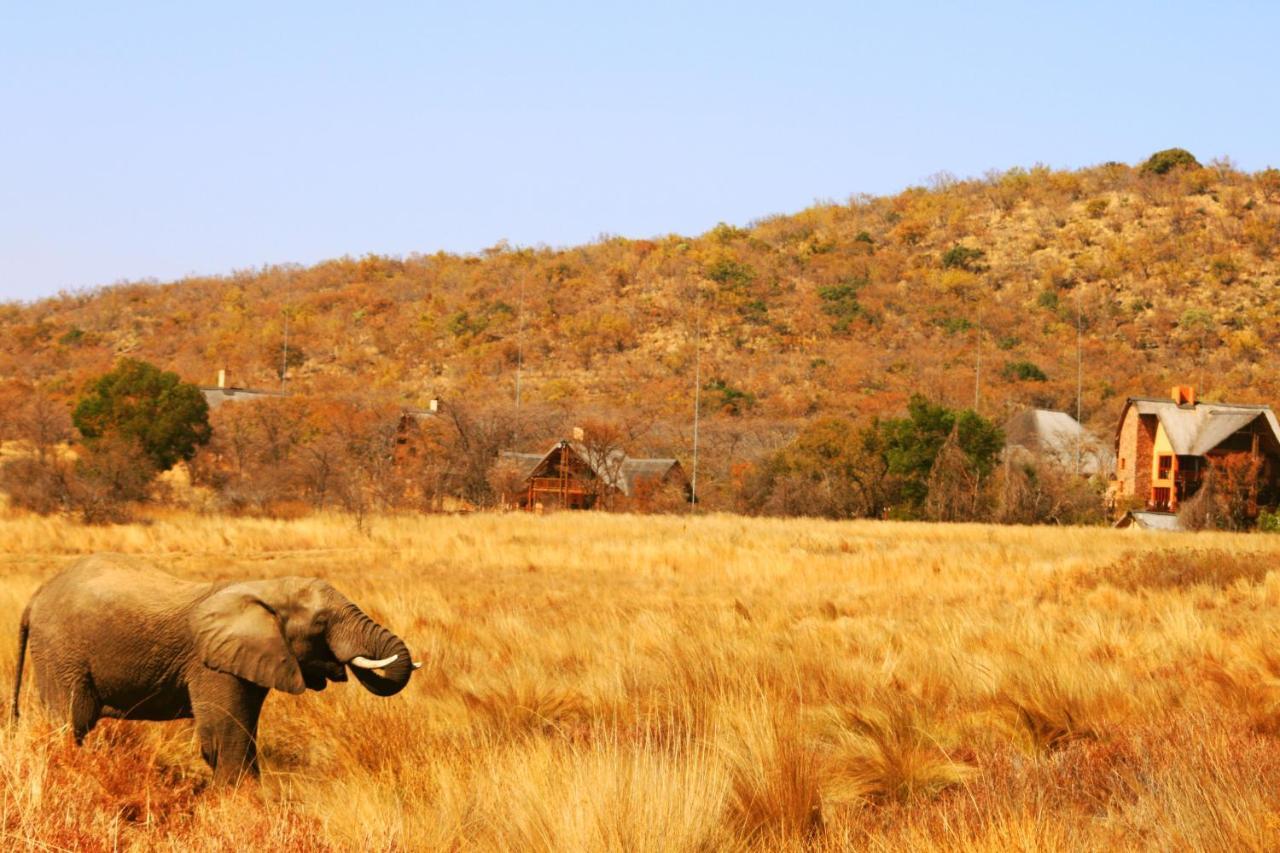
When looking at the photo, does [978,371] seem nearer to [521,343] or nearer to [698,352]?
[698,352]

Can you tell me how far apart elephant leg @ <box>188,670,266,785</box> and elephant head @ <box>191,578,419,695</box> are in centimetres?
14

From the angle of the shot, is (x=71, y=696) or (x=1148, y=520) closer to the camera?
(x=71, y=696)

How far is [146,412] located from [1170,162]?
87683 mm

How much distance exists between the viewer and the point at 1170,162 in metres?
103

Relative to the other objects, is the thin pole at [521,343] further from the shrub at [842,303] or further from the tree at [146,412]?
the tree at [146,412]

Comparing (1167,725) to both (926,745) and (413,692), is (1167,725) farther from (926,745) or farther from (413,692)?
(413,692)

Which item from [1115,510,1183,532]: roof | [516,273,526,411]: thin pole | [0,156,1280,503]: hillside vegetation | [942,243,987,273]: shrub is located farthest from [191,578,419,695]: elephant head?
[942,243,987,273]: shrub

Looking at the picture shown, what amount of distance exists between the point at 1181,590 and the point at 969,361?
60783 millimetres

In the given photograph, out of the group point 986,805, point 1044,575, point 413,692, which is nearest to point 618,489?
point 1044,575

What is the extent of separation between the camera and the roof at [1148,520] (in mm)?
40500

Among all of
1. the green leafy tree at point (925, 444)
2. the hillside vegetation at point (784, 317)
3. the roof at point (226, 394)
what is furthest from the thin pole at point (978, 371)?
the roof at point (226, 394)

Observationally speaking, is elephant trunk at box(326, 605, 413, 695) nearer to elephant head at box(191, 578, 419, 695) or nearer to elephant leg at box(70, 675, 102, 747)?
elephant head at box(191, 578, 419, 695)

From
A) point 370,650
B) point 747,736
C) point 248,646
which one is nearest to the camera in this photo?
point 747,736

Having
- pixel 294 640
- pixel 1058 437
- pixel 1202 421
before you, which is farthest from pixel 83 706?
pixel 1058 437
